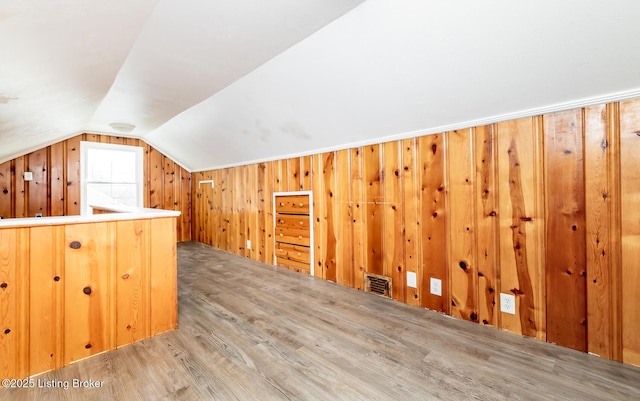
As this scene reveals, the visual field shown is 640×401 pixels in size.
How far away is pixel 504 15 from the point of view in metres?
1.41

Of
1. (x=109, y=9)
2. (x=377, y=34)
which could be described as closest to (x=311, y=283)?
(x=377, y=34)

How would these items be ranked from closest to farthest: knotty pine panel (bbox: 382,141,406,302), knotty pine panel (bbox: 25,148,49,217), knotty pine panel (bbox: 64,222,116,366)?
knotty pine panel (bbox: 64,222,116,366) → knotty pine panel (bbox: 382,141,406,302) → knotty pine panel (bbox: 25,148,49,217)

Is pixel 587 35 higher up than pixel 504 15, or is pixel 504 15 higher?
pixel 504 15

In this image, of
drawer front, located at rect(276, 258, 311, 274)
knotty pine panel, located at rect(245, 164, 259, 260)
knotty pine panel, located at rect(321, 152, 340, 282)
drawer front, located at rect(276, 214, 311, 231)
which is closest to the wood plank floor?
knotty pine panel, located at rect(321, 152, 340, 282)

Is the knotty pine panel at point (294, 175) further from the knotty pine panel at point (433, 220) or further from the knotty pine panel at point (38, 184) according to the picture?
the knotty pine panel at point (38, 184)

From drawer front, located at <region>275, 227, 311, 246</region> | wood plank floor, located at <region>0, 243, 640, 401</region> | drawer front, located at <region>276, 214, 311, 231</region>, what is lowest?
wood plank floor, located at <region>0, 243, 640, 401</region>

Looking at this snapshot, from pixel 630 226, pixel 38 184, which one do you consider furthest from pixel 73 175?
pixel 630 226

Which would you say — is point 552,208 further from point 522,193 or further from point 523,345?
point 523,345

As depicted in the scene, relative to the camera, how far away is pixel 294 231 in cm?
380

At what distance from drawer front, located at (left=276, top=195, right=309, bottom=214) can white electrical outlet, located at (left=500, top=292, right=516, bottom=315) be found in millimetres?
2289

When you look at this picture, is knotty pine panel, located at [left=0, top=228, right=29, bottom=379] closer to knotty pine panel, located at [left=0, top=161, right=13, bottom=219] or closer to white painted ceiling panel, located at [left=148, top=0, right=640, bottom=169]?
white painted ceiling panel, located at [left=148, top=0, right=640, bottom=169]

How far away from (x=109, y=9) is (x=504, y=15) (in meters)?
2.01

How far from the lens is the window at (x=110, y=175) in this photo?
4.93 m

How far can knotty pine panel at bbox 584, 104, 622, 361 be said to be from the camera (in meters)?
1.65
